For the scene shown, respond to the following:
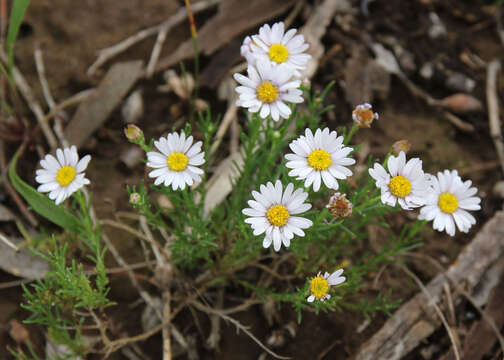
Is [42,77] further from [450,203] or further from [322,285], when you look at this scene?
[450,203]

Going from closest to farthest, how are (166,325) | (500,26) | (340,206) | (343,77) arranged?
(340,206), (166,325), (343,77), (500,26)

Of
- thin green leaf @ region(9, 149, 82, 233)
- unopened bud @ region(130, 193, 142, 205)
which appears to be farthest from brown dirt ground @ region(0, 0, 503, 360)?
unopened bud @ region(130, 193, 142, 205)

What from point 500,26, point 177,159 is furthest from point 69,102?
point 500,26

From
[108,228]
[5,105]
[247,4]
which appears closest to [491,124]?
[247,4]

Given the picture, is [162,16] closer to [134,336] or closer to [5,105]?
[5,105]

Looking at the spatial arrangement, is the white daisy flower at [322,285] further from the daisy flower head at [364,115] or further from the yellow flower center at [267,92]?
the yellow flower center at [267,92]

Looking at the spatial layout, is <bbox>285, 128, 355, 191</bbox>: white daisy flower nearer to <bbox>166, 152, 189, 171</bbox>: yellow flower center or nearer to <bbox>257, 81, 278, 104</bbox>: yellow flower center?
<bbox>257, 81, 278, 104</bbox>: yellow flower center
